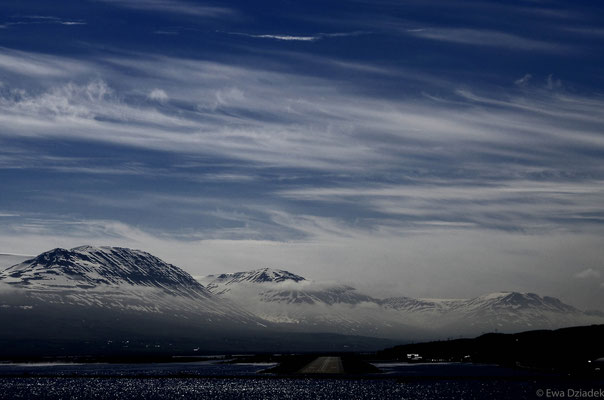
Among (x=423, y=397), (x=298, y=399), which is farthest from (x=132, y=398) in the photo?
(x=423, y=397)

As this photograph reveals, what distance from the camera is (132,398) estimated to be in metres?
198

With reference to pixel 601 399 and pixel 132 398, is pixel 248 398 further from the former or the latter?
pixel 601 399

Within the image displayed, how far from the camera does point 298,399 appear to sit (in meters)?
192

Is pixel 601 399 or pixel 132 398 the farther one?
pixel 132 398

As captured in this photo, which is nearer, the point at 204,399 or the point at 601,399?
the point at 601,399

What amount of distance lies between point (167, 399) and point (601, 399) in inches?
3881

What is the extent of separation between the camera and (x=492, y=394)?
195 metres

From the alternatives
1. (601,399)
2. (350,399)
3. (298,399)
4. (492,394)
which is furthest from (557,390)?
(298,399)

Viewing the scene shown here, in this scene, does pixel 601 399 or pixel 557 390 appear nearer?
pixel 601 399

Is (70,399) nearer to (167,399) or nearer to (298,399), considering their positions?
(167,399)

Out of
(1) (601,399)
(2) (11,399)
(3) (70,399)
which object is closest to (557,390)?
(1) (601,399)

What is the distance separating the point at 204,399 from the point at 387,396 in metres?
43.9

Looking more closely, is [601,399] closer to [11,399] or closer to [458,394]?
[458,394]

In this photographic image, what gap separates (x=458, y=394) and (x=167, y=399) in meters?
70.3
